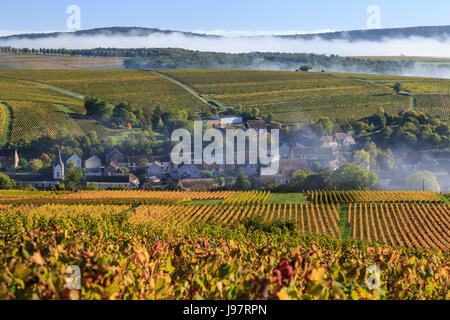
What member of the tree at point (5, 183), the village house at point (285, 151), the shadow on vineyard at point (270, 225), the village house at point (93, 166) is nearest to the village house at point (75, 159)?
the village house at point (93, 166)

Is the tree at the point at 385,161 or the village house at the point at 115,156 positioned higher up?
the village house at the point at 115,156

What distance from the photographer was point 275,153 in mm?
101125

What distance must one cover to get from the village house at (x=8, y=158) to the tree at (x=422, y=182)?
2317 inches

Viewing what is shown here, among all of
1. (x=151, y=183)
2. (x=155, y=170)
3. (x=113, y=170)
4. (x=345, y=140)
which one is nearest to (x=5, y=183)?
(x=113, y=170)

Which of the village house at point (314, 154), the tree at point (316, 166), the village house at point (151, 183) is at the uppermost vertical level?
the village house at point (314, 154)

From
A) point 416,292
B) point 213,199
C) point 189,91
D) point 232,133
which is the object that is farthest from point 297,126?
point 416,292

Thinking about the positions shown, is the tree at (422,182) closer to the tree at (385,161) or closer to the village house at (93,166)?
the tree at (385,161)

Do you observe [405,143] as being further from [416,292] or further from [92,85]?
[416,292]

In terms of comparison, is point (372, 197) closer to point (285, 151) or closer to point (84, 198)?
point (84, 198)

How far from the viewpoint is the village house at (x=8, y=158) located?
294 feet

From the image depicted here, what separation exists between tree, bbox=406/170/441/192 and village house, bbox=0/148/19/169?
58.9 m

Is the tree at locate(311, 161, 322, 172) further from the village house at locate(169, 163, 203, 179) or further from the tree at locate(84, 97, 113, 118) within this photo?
the tree at locate(84, 97, 113, 118)

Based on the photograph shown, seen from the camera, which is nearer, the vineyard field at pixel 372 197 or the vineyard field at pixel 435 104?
the vineyard field at pixel 372 197

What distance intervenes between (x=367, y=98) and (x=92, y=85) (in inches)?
2612
